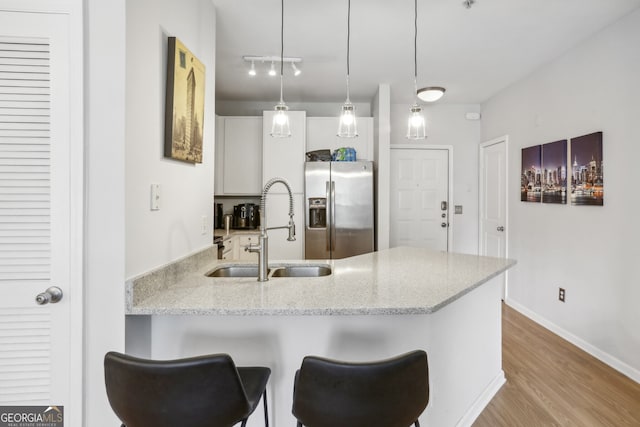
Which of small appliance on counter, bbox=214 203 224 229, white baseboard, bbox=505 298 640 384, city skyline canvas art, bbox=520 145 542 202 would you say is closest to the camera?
white baseboard, bbox=505 298 640 384

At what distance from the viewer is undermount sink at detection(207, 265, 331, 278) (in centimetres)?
193

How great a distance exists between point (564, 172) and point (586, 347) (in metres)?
1.51

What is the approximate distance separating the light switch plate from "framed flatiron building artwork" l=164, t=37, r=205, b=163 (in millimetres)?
175

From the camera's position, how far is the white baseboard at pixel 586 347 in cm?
228

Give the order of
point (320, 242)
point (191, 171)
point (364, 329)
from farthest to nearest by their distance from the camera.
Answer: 1. point (320, 242)
2. point (191, 171)
3. point (364, 329)

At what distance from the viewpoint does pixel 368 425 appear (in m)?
0.92

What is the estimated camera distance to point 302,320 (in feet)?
4.67

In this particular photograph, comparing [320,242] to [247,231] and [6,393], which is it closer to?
[247,231]

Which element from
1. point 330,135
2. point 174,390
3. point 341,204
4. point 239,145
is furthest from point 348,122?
point 239,145

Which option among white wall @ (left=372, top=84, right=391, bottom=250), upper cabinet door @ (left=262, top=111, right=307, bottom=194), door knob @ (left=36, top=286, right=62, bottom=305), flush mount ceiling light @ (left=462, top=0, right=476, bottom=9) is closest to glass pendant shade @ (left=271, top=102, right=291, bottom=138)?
door knob @ (left=36, top=286, right=62, bottom=305)

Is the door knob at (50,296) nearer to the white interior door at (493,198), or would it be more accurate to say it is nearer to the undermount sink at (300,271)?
the undermount sink at (300,271)

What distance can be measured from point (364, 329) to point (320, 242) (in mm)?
2359

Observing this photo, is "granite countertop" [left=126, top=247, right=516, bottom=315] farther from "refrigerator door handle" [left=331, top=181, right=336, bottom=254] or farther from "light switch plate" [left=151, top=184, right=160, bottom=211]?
"refrigerator door handle" [left=331, top=181, right=336, bottom=254]

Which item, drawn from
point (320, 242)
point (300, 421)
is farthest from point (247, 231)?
point (300, 421)
